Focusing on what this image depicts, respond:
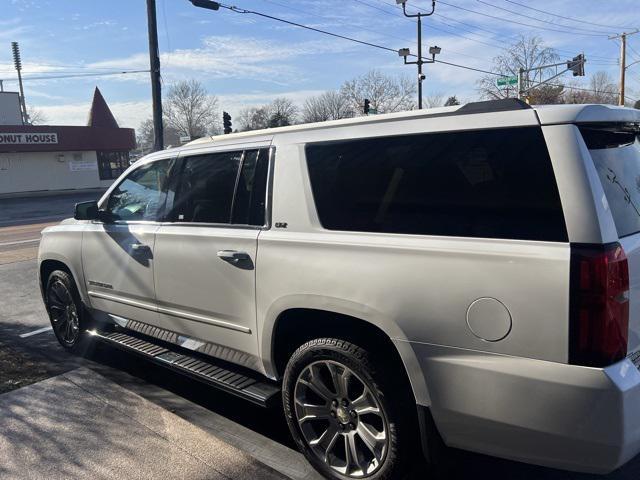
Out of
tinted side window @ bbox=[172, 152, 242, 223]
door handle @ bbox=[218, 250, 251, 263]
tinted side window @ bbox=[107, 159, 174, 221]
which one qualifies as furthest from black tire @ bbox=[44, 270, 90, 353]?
door handle @ bbox=[218, 250, 251, 263]

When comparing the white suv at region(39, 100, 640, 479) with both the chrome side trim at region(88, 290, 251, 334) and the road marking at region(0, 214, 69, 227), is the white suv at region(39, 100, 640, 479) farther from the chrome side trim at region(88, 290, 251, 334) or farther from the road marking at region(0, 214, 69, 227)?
the road marking at region(0, 214, 69, 227)

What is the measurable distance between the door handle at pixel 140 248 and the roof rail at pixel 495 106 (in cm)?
251

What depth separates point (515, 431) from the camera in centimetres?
230

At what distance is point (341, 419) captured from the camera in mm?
2934

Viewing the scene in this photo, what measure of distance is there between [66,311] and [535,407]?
14.6 ft

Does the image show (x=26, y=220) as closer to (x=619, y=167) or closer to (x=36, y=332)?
(x=36, y=332)

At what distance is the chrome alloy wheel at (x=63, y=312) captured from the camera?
5.05 meters

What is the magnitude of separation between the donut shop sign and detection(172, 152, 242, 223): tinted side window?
35.9 m

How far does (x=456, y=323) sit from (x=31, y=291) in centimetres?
762

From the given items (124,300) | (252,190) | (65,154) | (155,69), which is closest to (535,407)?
(252,190)

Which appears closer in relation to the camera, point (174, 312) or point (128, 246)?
point (174, 312)

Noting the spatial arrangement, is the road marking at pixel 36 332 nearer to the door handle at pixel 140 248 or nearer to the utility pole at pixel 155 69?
the door handle at pixel 140 248

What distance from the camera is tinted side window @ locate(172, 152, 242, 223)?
3.60 meters

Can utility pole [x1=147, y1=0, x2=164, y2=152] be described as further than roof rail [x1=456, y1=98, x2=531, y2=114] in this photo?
Yes
